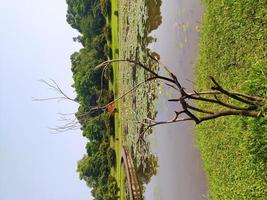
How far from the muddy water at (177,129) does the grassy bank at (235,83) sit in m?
0.89

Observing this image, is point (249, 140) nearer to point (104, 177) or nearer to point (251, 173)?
point (251, 173)

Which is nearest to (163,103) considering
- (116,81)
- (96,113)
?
(116,81)

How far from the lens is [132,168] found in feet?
33.3

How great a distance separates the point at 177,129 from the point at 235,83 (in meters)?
3.62

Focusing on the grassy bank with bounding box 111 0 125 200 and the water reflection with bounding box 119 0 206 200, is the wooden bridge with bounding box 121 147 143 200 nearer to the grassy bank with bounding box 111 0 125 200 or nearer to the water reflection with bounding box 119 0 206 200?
the water reflection with bounding box 119 0 206 200

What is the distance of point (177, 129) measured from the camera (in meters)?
8.99

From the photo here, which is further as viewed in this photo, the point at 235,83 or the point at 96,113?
the point at 96,113

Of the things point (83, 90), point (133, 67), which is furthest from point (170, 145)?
point (83, 90)

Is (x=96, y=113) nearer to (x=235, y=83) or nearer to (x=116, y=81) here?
(x=116, y=81)

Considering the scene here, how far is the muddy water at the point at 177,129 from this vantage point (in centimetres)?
788

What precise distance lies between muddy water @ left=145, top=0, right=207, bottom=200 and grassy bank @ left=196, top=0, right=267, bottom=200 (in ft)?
2.92

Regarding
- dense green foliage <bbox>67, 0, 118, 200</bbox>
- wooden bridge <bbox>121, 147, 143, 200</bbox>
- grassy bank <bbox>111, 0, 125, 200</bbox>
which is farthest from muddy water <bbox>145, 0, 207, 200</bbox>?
dense green foliage <bbox>67, 0, 118, 200</bbox>

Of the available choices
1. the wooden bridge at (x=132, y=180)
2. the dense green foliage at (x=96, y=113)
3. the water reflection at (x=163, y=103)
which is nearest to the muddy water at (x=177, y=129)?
the water reflection at (x=163, y=103)

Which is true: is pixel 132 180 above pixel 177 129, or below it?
below
